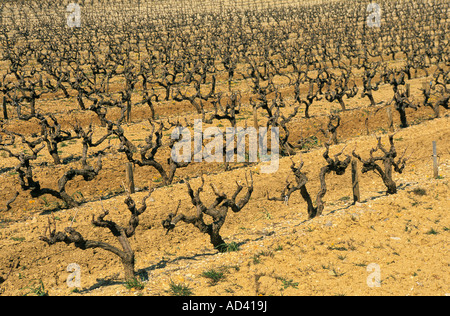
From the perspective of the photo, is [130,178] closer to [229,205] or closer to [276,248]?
[229,205]

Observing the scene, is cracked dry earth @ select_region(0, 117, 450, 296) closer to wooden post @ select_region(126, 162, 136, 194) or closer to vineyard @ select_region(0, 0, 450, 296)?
vineyard @ select_region(0, 0, 450, 296)

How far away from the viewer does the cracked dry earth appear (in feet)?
46.0

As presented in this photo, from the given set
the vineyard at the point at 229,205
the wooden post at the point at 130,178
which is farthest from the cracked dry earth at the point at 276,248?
the wooden post at the point at 130,178

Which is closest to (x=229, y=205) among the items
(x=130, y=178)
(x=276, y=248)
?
(x=276, y=248)

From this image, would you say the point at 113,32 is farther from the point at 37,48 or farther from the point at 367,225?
the point at 367,225

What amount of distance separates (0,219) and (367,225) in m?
14.5

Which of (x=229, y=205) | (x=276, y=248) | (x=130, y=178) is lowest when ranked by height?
(x=276, y=248)

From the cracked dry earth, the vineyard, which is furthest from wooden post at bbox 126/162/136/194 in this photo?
the cracked dry earth

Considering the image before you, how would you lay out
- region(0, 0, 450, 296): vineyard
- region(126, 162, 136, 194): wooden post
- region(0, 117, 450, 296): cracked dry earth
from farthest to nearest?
region(126, 162, 136, 194): wooden post < region(0, 0, 450, 296): vineyard < region(0, 117, 450, 296): cracked dry earth

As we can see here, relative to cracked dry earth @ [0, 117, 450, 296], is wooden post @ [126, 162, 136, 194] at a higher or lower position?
higher

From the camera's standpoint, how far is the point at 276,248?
16.1 metres

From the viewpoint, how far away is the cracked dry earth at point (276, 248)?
14023 millimetres

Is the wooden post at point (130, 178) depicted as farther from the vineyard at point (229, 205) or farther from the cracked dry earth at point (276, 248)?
the cracked dry earth at point (276, 248)

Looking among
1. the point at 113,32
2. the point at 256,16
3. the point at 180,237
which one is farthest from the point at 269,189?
the point at 256,16
